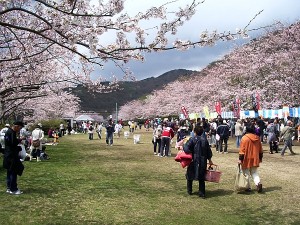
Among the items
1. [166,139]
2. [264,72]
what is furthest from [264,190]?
[264,72]

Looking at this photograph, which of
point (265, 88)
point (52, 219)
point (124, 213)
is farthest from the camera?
point (265, 88)

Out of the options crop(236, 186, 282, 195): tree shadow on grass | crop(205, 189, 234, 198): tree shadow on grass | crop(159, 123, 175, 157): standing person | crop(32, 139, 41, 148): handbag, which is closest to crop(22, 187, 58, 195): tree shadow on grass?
crop(205, 189, 234, 198): tree shadow on grass

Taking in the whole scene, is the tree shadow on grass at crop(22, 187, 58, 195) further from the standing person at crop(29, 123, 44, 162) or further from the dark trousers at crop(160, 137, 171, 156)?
the dark trousers at crop(160, 137, 171, 156)

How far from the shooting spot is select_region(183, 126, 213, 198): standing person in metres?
8.83

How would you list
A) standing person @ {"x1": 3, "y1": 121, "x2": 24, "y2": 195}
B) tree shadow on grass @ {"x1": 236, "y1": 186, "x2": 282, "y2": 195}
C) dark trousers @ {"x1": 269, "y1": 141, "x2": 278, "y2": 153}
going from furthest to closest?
dark trousers @ {"x1": 269, "y1": 141, "x2": 278, "y2": 153}
tree shadow on grass @ {"x1": 236, "y1": 186, "x2": 282, "y2": 195}
standing person @ {"x1": 3, "y1": 121, "x2": 24, "y2": 195}

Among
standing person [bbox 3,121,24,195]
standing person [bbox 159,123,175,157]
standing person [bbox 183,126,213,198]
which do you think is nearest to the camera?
standing person [bbox 183,126,213,198]

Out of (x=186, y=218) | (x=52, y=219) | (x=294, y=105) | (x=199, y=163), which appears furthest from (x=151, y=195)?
(x=294, y=105)

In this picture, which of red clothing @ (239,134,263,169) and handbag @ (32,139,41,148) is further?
handbag @ (32,139,41,148)

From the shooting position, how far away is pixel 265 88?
3416 centimetres

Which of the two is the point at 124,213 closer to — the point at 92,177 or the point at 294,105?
the point at 92,177

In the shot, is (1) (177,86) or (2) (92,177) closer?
(2) (92,177)

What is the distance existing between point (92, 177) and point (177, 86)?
69.0m

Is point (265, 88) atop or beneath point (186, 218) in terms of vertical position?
atop

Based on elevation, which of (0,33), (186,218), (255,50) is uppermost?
(255,50)
